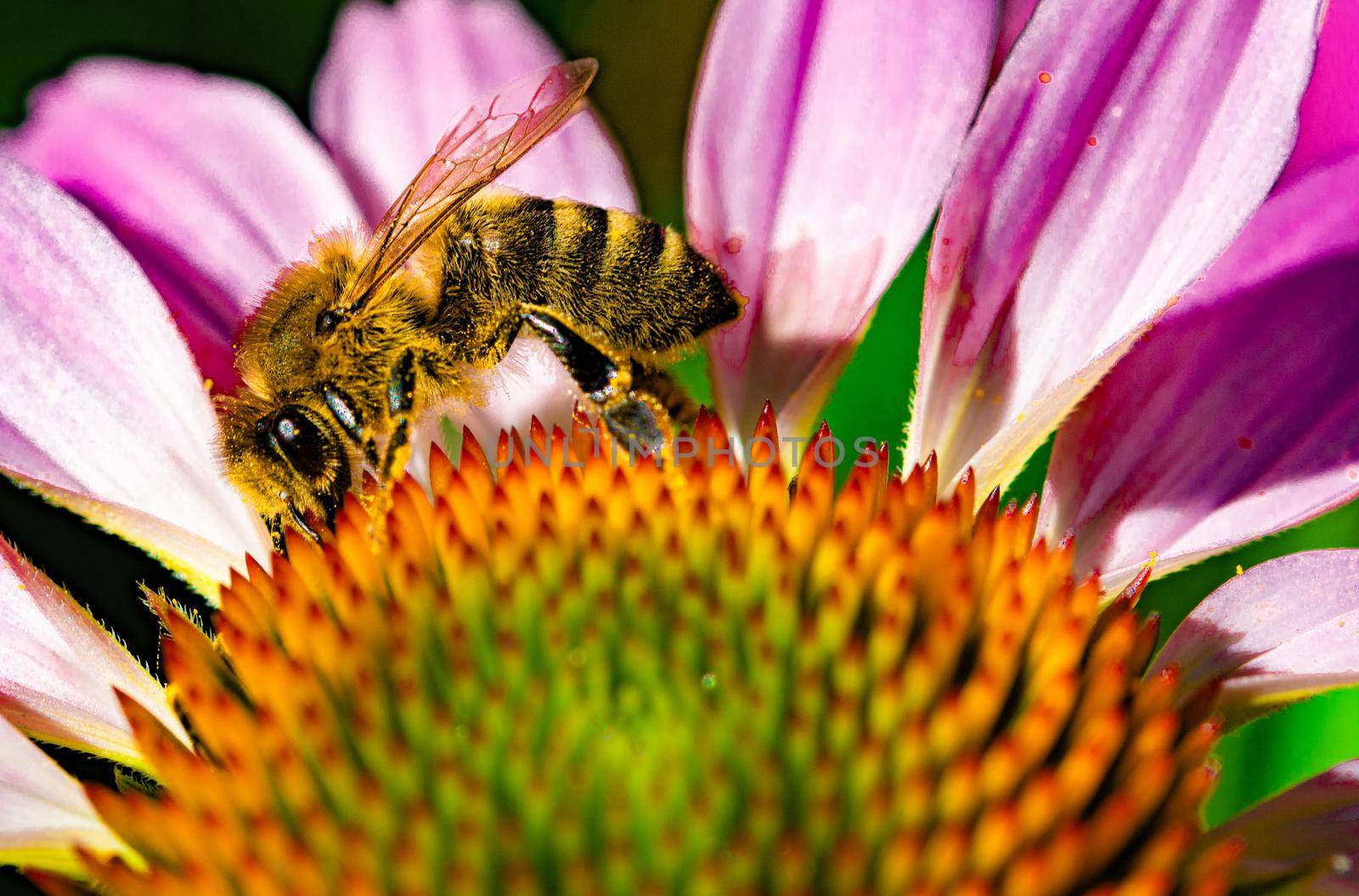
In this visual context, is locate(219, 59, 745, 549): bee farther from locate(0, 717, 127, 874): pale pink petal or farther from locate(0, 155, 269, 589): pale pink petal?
locate(0, 717, 127, 874): pale pink petal

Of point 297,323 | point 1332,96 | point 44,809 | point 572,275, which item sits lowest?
point 44,809

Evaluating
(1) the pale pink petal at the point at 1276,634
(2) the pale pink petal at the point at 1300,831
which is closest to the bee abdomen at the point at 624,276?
(1) the pale pink petal at the point at 1276,634

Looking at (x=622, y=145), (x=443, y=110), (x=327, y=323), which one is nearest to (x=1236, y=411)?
(x=327, y=323)

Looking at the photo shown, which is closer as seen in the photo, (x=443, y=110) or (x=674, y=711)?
(x=674, y=711)

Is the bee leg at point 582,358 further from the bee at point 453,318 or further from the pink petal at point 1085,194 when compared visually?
the pink petal at point 1085,194

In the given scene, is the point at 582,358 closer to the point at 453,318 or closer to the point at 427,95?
the point at 453,318

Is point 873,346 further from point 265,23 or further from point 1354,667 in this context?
point 265,23

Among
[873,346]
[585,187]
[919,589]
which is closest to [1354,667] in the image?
[919,589]
